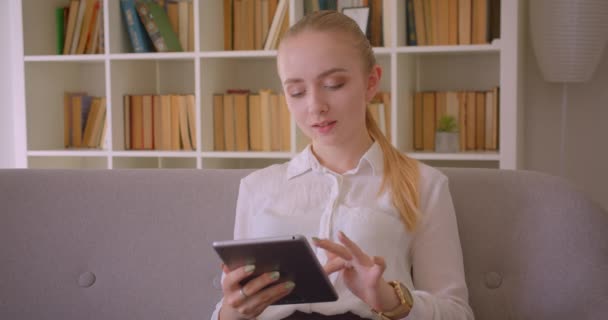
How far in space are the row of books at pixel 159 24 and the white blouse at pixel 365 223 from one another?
1988 millimetres

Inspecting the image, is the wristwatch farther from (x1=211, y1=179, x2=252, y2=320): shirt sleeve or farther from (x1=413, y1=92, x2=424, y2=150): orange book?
(x1=413, y1=92, x2=424, y2=150): orange book

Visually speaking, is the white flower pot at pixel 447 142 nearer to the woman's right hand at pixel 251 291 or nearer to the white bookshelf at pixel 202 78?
the white bookshelf at pixel 202 78

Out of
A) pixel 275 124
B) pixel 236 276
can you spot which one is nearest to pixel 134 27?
pixel 275 124

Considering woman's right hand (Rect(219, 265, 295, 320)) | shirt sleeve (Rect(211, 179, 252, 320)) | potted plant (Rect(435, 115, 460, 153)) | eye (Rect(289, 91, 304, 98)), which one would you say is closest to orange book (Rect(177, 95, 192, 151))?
potted plant (Rect(435, 115, 460, 153))

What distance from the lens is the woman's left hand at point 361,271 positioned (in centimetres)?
112

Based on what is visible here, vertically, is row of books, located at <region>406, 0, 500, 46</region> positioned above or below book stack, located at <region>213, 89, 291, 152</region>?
above

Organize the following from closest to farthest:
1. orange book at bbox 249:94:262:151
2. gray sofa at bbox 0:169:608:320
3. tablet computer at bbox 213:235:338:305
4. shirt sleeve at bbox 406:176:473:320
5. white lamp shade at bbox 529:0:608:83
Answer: tablet computer at bbox 213:235:338:305, shirt sleeve at bbox 406:176:473:320, gray sofa at bbox 0:169:608:320, white lamp shade at bbox 529:0:608:83, orange book at bbox 249:94:262:151

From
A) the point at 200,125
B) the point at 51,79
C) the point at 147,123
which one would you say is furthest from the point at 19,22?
the point at 200,125

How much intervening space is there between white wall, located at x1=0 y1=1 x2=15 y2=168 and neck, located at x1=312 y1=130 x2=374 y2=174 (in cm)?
278

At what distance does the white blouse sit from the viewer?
1.33 meters

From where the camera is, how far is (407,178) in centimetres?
141

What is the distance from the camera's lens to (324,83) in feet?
4.54

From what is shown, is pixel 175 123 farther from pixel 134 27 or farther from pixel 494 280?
pixel 494 280

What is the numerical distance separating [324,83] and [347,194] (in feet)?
0.74
